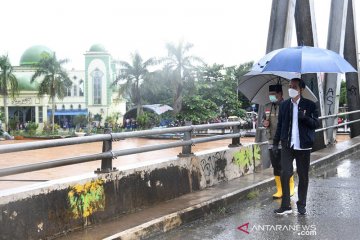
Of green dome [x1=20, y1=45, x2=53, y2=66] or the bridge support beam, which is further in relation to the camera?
green dome [x1=20, y1=45, x2=53, y2=66]

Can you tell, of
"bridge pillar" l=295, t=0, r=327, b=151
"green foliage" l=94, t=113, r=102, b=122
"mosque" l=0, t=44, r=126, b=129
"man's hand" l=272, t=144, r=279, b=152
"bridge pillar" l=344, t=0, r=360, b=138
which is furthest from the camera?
"green foliage" l=94, t=113, r=102, b=122

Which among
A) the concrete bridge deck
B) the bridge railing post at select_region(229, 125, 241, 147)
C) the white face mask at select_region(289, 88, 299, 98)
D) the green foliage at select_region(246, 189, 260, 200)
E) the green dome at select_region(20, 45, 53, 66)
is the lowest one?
the green foliage at select_region(246, 189, 260, 200)

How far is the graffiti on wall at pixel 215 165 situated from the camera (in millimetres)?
7570

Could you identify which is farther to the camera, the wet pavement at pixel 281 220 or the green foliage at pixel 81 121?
the green foliage at pixel 81 121

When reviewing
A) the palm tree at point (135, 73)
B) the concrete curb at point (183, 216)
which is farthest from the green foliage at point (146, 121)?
the concrete curb at point (183, 216)

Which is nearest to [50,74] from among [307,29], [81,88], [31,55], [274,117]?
[31,55]

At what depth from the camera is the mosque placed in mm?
59938

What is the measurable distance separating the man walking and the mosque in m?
53.9

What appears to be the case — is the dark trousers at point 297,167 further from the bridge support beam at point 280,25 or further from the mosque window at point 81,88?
the mosque window at point 81,88

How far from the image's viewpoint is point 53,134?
4053 cm

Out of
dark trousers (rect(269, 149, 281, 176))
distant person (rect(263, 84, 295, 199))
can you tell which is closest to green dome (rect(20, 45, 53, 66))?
distant person (rect(263, 84, 295, 199))

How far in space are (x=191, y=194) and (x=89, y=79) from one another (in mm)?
56656

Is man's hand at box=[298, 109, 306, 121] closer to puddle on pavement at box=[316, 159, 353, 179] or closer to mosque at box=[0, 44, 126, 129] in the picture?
puddle on pavement at box=[316, 159, 353, 179]

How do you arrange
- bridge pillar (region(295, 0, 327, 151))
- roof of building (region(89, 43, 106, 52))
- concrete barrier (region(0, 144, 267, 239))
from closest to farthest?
concrete barrier (region(0, 144, 267, 239))
bridge pillar (region(295, 0, 327, 151))
roof of building (region(89, 43, 106, 52))
